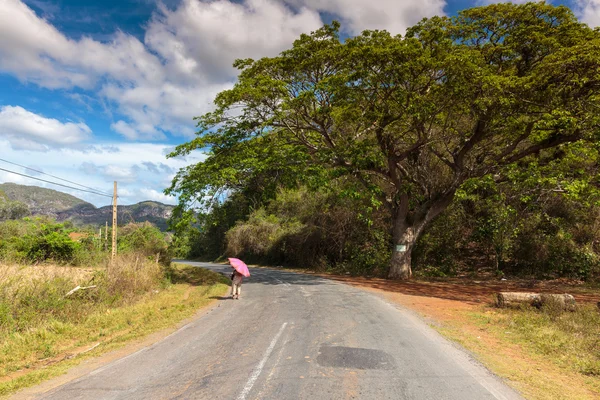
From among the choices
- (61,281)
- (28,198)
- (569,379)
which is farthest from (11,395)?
(28,198)

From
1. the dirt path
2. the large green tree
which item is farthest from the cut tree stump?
the large green tree

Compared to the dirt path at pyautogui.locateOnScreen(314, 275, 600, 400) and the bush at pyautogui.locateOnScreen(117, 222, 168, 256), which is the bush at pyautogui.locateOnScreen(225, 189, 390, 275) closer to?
the dirt path at pyautogui.locateOnScreen(314, 275, 600, 400)

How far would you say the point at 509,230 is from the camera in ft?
67.2

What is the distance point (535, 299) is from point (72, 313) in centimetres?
1341

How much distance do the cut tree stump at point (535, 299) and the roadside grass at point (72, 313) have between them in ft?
31.3

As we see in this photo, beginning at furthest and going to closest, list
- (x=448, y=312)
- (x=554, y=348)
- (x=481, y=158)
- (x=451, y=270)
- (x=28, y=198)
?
(x=28, y=198) < (x=451, y=270) < (x=481, y=158) < (x=448, y=312) < (x=554, y=348)

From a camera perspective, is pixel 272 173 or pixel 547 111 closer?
pixel 547 111

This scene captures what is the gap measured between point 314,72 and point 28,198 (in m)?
224

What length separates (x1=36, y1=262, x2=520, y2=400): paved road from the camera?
4.99 m

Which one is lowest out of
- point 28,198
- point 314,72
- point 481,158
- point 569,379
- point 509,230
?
point 569,379

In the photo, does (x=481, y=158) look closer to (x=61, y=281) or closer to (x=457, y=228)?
(x=457, y=228)

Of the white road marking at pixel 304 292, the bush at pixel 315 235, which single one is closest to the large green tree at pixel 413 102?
the bush at pixel 315 235

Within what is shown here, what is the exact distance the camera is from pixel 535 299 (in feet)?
36.2

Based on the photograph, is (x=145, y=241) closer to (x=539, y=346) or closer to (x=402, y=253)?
(x=402, y=253)
